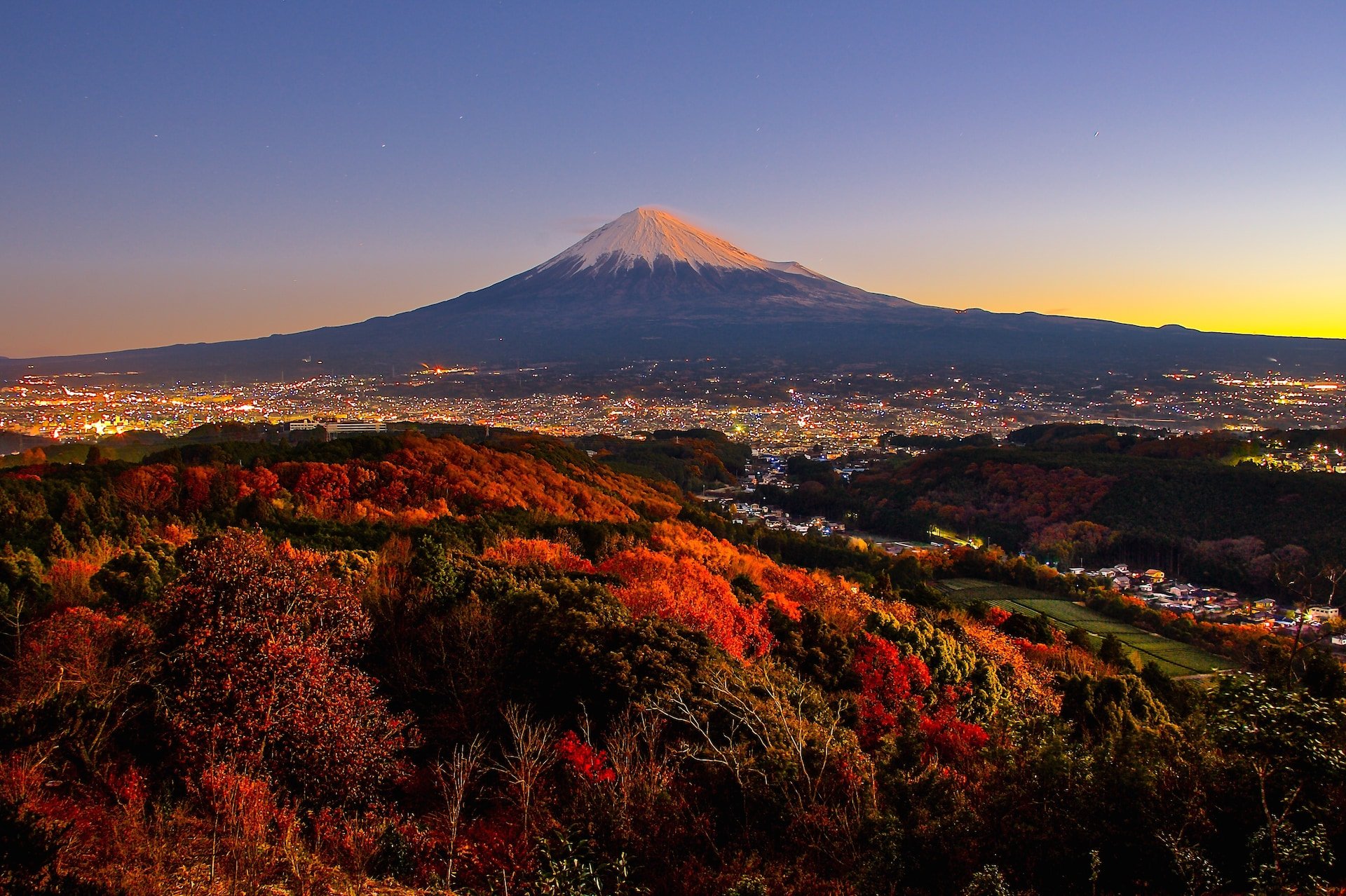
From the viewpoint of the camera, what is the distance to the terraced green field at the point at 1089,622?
82.5 ft

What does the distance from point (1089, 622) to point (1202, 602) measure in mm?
6378

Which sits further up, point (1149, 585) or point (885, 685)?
point (885, 685)

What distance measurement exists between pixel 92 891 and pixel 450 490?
23.8 meters

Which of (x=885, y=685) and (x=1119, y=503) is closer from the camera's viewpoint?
(x=885, y=685)

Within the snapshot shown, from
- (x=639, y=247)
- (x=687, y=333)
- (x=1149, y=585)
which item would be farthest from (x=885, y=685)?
(x=639, y=247)

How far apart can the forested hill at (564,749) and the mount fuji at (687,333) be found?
298 ft

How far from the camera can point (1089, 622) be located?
98.0 ft

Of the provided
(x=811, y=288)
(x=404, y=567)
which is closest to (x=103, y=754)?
(x=404, y=567)

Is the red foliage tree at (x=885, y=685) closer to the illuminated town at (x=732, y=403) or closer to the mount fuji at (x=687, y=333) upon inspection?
the illuminated town at (x=732, y=403)

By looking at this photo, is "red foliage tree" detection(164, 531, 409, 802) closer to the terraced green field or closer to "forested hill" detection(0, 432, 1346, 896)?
"forested hill" detection(0, 432, 1346, 896)

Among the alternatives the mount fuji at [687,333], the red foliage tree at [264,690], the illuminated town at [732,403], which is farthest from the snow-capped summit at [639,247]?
the red foliage tree at [264,690]

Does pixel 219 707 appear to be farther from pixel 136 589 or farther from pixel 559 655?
pixel 136 589

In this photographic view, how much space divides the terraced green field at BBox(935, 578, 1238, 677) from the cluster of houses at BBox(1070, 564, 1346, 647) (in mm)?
2925

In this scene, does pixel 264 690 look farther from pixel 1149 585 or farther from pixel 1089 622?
pixel 1149 585
